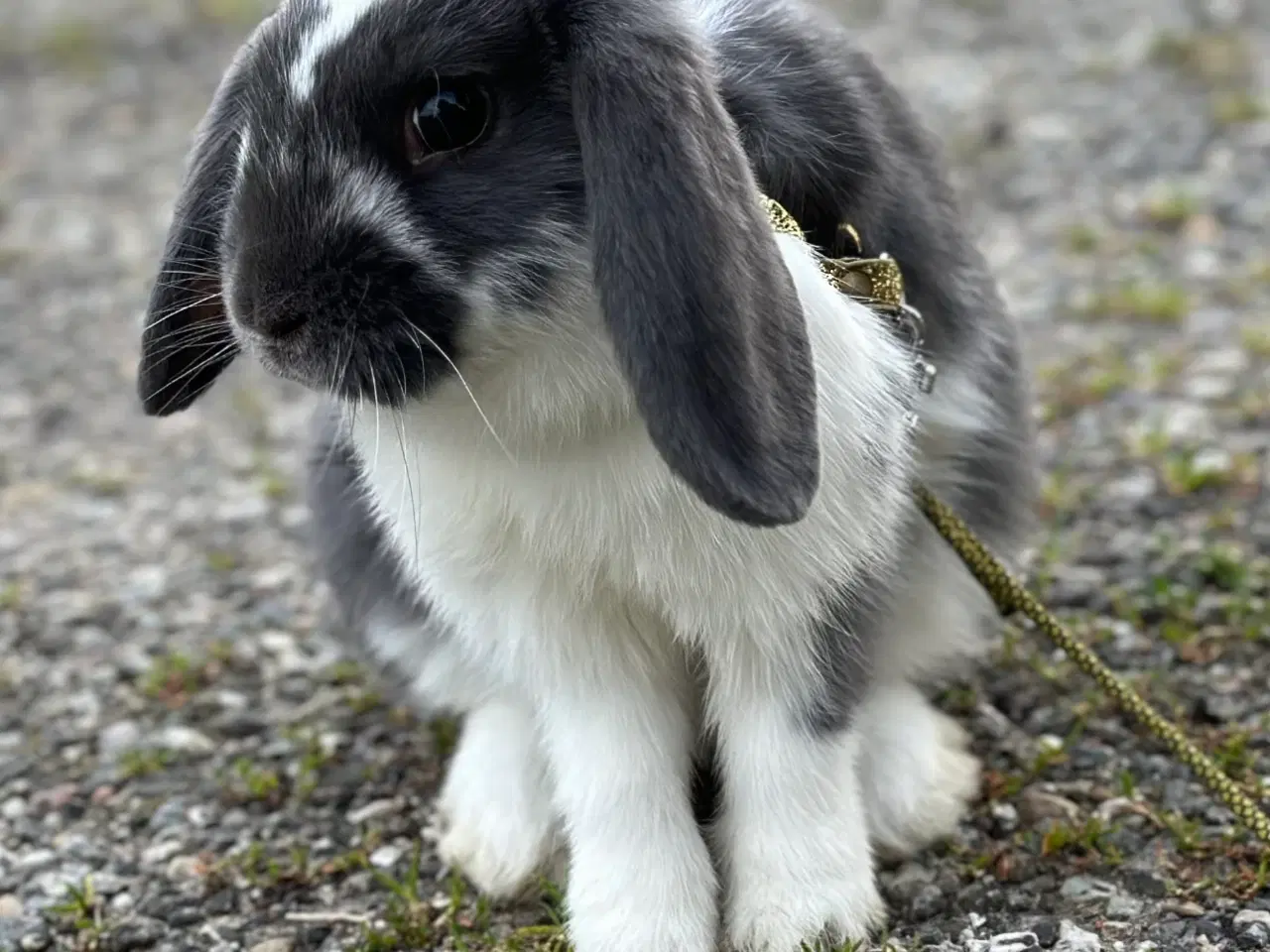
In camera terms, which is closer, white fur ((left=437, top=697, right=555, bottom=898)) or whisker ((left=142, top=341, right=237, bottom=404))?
whisker ((left=142, top=341, right=237, bottom=404))

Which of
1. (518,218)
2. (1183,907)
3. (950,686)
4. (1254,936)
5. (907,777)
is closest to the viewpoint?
(518,218)

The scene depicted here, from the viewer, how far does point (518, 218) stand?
2.10m

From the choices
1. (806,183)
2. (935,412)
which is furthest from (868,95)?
(935,412)

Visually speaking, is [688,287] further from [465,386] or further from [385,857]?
[385,857]

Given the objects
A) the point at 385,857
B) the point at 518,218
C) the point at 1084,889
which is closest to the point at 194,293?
the point at 518,218

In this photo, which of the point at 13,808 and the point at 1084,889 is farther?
the point at 13,808

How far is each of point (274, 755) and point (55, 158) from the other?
4900 millimetres

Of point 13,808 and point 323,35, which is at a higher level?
point 323,35

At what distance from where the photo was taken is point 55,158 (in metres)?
7.44

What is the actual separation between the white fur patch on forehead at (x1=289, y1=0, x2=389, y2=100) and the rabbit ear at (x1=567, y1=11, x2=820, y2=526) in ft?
1.17

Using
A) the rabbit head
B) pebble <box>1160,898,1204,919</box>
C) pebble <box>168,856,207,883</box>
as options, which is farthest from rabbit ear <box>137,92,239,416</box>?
pebble <box>1160,898,1204,919</box>

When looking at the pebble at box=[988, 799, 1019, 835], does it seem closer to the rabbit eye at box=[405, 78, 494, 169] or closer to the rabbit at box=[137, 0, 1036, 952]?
the rabbit at box=[137, 0, 1036, 952]

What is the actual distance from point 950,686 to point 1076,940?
35.5 inches

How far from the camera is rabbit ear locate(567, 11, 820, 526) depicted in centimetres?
195
